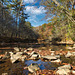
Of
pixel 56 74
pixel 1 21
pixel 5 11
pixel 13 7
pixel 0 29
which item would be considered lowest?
pixel 56 74

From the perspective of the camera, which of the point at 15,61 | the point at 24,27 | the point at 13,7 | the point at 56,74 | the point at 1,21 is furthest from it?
the point at 24,27

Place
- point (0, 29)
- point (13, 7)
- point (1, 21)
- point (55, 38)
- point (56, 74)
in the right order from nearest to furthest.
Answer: point (56, 74) < point (0, 29) < point (1, 21) < point (13, 7) < point (55, 38)

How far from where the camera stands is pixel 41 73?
2.96 metres

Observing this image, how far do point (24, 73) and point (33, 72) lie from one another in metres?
0.39

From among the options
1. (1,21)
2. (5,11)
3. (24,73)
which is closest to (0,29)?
(1,21)

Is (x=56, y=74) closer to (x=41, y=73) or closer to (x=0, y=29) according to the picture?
(x=41, y=73)

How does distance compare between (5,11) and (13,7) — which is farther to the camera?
(13,7)

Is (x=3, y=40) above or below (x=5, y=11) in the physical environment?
below

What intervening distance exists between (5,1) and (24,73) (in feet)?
81.5

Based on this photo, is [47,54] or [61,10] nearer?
[61,10]

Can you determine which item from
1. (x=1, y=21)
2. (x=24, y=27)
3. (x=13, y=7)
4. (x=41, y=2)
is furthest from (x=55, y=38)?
(x=41, y=2)

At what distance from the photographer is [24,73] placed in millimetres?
2969

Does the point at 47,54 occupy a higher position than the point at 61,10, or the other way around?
the point at 61,10

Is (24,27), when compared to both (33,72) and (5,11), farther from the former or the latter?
(33,72)
